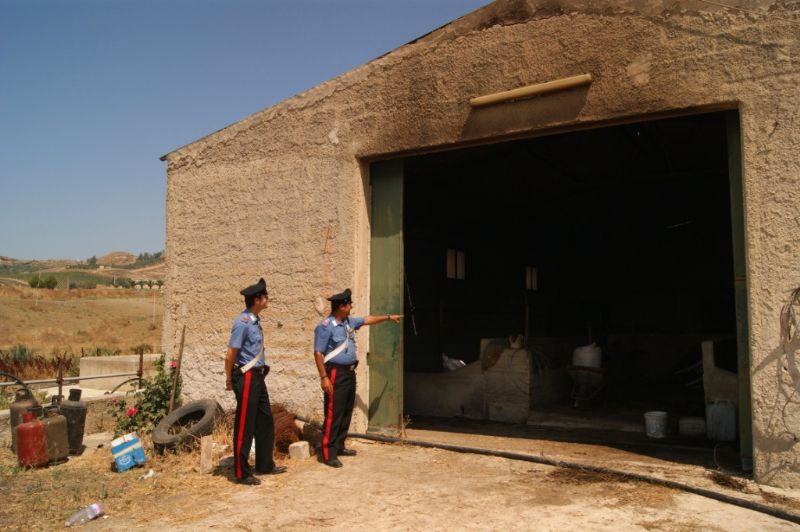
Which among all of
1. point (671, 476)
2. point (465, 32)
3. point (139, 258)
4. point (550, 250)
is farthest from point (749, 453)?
point (139, 258)

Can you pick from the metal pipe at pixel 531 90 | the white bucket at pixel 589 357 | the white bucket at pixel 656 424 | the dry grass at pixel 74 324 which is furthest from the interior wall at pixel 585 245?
the dry grass at pixel 74 324

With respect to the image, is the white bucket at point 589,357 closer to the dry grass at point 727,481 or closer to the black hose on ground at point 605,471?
the black hose on ground at point 605,471

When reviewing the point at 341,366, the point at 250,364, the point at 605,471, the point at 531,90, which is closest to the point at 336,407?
the point at 341,366

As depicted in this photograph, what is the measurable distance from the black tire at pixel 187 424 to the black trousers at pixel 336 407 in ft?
6.30

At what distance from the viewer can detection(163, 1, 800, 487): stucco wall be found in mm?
5719

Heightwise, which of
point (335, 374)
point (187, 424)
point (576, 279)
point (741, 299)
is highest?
point (576, 279)

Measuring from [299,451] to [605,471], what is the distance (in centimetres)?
333

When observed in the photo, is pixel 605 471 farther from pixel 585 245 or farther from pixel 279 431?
pixel 585 245

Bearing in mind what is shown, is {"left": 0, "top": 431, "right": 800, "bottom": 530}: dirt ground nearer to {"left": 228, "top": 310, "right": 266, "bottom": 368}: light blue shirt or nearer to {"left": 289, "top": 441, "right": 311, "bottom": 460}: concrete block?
{"left": 289, "top": 441, "right": 311, "bottom": 460}: concrete block

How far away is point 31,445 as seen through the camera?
7719 millimetres

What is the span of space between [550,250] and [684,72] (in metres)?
10.1

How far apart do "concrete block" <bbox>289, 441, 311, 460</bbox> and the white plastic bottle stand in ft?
7.35

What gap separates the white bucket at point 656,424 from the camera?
8133mm

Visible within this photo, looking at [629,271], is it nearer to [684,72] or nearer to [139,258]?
[684,72]
